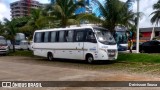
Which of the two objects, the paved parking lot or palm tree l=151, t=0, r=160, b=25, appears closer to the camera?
the paved parking lot

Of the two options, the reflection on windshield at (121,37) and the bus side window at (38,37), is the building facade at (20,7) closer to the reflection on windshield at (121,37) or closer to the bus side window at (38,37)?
the reflection on windshield at (121,37)

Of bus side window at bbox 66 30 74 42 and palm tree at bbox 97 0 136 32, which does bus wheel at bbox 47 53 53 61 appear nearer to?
bus side window at bbox 66 30 74 42

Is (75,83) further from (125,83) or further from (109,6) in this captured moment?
(109,6)

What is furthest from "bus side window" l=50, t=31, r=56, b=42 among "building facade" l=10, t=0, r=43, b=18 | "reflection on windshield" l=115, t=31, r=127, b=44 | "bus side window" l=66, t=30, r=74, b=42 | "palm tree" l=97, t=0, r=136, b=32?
"building facade" l=10, t=0, r=43, b=18

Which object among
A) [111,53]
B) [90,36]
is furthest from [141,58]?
[90,36]

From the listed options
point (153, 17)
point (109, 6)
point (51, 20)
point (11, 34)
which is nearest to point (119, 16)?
point (109, 6)

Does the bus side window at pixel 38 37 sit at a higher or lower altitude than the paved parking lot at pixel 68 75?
higher

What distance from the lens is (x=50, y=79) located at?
13938 millimetres

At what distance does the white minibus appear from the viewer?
21000 mm

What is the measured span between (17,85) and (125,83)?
14.1 feet

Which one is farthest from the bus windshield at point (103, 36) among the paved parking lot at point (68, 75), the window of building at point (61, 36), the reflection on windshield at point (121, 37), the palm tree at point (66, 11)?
the reflection on windshield at point (121, 37)

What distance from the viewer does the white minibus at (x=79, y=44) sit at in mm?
21000

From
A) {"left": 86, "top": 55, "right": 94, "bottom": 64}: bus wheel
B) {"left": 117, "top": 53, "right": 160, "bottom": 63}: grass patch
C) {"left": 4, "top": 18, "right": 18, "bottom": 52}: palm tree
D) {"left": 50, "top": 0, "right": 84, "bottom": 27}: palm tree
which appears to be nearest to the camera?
{"left": 117, "top": 53, "right": 160, "bottom": 63}: grass patch

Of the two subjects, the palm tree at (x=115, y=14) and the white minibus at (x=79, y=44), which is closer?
the white minibus at (x=79, y=44)
